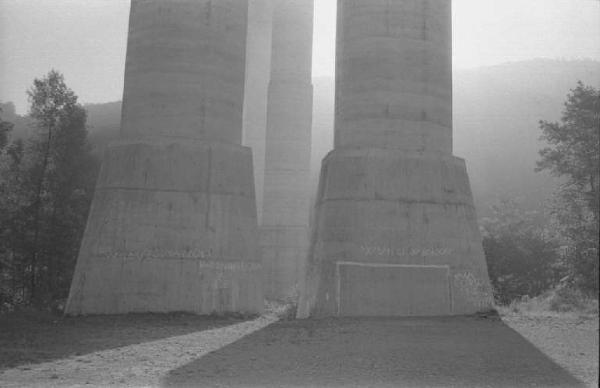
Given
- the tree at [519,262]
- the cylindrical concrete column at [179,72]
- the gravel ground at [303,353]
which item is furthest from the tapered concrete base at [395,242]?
the tree at [519,262]

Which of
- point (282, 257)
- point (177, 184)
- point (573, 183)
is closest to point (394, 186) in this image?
point (177, 184)

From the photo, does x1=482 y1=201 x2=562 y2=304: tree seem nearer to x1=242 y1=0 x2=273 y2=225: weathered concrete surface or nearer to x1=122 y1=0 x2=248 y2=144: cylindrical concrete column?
x1=242 y1=0 x2=273 y2=225: weathered concrete surface

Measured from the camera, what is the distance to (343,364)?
38.6 ft

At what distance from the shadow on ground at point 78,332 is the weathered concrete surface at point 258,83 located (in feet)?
75.7

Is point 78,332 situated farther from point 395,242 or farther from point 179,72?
point 395,242

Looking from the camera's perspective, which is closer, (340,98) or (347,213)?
(347,213)

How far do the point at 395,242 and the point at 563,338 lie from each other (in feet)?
20.4

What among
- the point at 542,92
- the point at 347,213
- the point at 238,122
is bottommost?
the point at 347,213

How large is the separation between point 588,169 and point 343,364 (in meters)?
14.1

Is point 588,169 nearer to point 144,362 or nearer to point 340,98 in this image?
point 340,98

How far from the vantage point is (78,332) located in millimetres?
15883

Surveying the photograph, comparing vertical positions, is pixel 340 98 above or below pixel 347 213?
above

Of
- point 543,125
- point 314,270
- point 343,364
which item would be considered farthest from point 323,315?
point 543,125

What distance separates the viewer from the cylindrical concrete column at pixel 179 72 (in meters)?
20.3
